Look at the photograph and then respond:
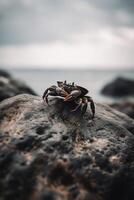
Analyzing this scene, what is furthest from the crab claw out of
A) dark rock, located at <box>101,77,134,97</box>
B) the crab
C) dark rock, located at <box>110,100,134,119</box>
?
dark rock, located at <box>101,77,134,97</box>

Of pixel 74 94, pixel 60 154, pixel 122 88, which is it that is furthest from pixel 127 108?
pixel 122 88

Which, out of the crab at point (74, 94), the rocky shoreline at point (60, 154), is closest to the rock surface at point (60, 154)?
the rocky shoreline at point (60, 154)

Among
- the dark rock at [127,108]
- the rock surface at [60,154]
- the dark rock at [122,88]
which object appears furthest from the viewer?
the dark rock at [122,88]

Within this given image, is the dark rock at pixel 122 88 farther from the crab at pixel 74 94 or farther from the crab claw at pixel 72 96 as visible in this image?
the crab claw at pixel 72 96

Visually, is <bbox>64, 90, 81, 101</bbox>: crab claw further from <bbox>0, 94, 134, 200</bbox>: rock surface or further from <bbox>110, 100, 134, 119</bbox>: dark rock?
<bbox>110, 100, 134, 119</bbox>: dark rock

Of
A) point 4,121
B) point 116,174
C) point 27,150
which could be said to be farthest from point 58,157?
point 4,121
